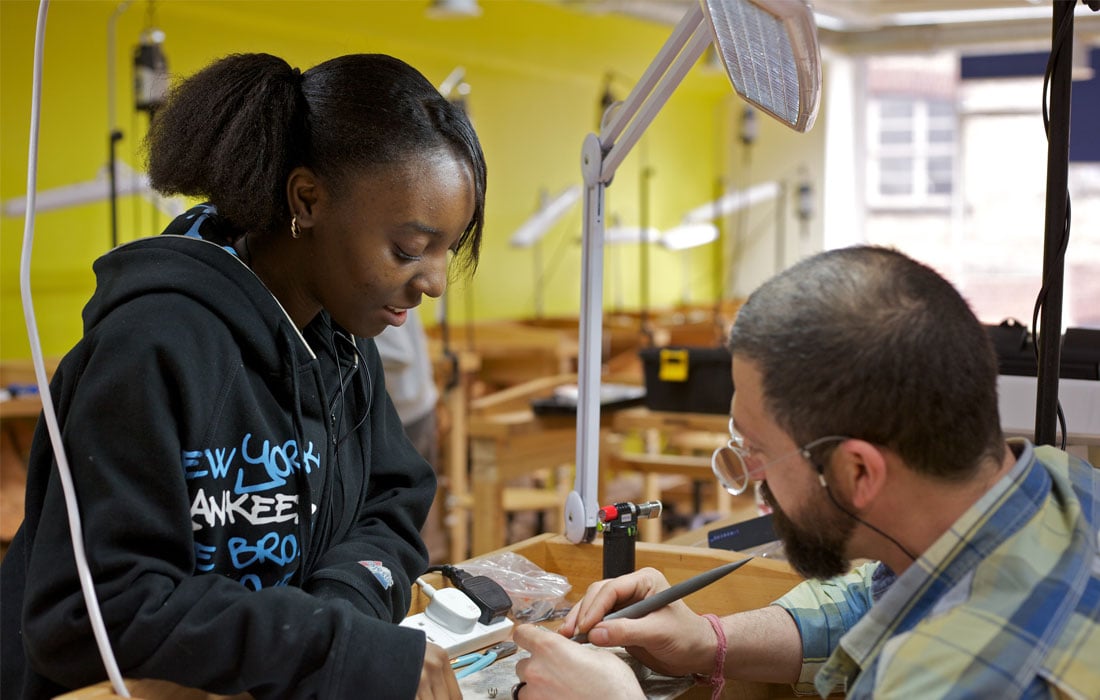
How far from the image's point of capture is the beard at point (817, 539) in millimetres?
1152

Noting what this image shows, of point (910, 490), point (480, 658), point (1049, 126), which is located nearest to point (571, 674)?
point (480, 658)

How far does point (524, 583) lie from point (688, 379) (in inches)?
77.5

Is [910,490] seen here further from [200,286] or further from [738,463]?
[200,286]

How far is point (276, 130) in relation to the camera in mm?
1336

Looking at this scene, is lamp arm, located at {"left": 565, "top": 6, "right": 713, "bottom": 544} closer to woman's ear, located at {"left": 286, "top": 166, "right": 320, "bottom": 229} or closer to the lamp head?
the lamp head

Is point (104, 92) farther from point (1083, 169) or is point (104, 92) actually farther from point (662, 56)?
point (1083, 169)

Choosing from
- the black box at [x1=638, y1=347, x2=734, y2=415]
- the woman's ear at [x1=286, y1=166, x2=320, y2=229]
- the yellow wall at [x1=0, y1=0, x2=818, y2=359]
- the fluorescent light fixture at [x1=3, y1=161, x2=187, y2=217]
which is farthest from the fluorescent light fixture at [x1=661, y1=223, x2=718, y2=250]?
the woman's ear at [x1=286, y1=166, x2=320, y2=229]

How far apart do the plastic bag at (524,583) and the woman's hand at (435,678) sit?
1.35ft

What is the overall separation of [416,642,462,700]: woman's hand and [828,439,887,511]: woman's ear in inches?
16.7

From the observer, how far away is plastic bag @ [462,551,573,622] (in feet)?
5.39

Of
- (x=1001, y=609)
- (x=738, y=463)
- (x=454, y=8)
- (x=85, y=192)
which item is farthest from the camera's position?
(x=454, y=8)

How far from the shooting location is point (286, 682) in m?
1.13

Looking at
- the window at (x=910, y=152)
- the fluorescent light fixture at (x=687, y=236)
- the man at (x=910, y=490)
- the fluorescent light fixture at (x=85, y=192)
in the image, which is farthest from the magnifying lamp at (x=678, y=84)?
the window at (x=910, y=152)

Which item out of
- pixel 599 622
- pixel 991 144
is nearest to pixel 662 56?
pixel 599 622
